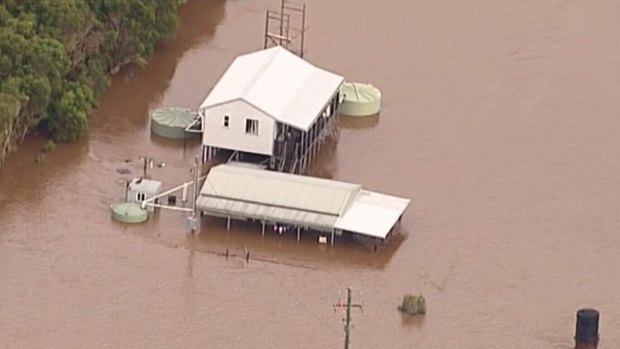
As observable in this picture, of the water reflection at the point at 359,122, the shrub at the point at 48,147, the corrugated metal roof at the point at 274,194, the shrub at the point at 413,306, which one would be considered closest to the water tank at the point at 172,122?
the shrub at the point at 48,147

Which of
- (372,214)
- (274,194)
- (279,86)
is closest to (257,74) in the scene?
(279,86)

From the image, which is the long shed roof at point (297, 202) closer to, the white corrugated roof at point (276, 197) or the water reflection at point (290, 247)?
the white corrugated roof at point (276, 197)

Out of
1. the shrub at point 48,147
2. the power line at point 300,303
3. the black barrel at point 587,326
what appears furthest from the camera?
the shrub at point 48,147

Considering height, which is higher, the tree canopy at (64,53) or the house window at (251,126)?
the tree canopy at (64,53)

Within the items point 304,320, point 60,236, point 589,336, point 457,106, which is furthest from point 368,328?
point 457,106

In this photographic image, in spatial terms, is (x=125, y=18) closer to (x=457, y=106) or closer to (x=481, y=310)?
(x=457, y=106)

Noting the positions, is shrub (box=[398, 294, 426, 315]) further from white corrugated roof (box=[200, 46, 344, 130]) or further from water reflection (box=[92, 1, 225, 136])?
water reflection (box=[92, 1, 225, 136])

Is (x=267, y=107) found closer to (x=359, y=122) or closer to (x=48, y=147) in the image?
(x=359, y=122)
